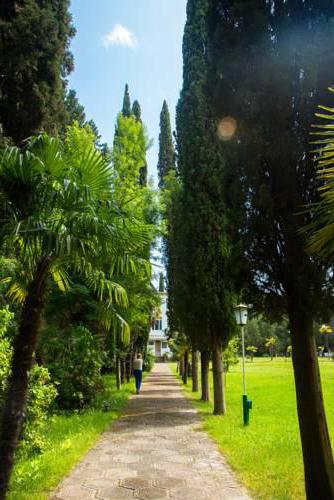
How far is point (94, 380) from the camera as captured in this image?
12578 millimetres

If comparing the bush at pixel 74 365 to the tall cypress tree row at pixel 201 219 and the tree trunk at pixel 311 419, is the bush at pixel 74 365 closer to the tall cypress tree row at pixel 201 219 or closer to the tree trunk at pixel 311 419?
the tall cypress tree row at pixel 201 219

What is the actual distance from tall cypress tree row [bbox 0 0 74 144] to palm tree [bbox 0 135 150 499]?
7.11 m

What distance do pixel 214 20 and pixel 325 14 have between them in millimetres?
1552

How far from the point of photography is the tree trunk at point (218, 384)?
1213 cm

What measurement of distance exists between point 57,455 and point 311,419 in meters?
4.14

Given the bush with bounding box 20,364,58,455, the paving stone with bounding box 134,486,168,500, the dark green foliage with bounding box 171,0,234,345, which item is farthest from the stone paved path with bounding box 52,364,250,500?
the dark green foliage with bounding box 171,0,234,345

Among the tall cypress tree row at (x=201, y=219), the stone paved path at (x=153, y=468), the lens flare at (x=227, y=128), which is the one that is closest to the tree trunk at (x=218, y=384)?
the tall cypress tree row at (x=201, y=219)

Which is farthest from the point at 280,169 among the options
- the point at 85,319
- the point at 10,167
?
the point at 85,319

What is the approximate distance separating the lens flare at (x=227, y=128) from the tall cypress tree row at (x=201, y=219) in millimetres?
5932

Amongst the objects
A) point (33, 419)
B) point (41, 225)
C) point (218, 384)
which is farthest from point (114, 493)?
point (218, 384)

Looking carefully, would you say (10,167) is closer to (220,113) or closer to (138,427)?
(220,113)

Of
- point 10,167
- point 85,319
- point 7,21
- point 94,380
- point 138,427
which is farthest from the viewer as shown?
point 85,319

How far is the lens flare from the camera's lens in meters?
5.59

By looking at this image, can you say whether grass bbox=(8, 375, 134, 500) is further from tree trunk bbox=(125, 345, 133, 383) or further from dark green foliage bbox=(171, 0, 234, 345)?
tree trunk bbox=(125, 345, 133, 383)
